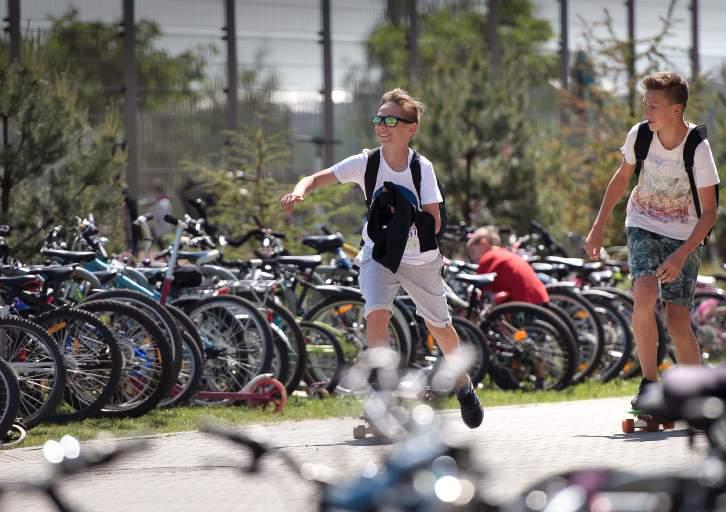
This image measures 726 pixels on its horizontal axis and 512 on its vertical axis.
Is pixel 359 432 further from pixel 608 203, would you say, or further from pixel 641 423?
pixel 608 203

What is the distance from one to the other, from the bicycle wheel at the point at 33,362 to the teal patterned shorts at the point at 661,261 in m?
2.99

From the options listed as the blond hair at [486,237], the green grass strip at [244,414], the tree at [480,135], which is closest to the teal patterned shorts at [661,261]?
the green grass strip at [244,414]

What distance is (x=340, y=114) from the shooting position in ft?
86.2

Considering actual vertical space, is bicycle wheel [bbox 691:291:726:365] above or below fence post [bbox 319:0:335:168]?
below

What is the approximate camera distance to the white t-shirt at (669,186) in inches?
315

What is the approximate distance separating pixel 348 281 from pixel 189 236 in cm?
121

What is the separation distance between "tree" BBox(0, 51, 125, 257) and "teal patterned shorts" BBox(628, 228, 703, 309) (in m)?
4.92

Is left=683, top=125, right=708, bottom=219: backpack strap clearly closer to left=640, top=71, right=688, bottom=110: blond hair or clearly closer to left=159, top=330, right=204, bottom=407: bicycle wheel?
left=640, top=71, right=688, bottom=110: blond hair

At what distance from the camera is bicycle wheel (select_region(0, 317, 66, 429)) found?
8156 millimetres

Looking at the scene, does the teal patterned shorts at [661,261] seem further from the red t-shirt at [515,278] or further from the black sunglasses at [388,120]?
the red t-shirt at [515,278]

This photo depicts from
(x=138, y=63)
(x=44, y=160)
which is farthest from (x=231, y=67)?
(x=44, y=160)

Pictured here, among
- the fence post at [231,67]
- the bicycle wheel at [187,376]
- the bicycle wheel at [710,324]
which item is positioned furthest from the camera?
the fence post at [231,67]

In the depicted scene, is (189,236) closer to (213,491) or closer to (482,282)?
(482,282)

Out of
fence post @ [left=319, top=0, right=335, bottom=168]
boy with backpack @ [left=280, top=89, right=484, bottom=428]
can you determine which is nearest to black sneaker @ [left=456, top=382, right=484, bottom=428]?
boy with backpack @ [left=280, top=89, right=484, bottom=428]
